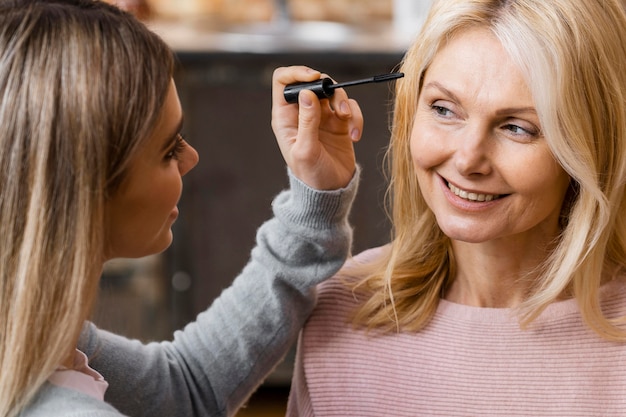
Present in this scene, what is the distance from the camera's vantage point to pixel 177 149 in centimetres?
121

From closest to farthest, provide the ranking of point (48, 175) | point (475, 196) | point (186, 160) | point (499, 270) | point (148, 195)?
1. point (48, 175)
2. point (148, 195)
3. point (186, 160)
4. point (475, 196)
5. point (499, 270)

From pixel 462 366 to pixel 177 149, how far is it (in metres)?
0.53

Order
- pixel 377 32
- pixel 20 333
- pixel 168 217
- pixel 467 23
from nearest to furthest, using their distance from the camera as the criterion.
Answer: pixel 20 333, pixel 168 217, pixel 467 23, pixel 377 32

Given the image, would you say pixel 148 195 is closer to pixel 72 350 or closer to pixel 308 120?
pixel 72 350

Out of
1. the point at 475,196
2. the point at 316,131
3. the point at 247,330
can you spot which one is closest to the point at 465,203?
the point at 475,196

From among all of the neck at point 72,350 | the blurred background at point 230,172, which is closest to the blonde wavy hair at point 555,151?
the neck at point 72,350

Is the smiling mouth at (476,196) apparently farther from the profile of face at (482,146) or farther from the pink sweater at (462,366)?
the pink sweater at (462,366)

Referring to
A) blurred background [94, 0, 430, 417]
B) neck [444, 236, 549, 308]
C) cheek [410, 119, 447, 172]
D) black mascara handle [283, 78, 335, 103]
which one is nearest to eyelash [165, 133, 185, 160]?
black mascara handle [283, 78, 335, 103]

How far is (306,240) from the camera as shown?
4.61 ft

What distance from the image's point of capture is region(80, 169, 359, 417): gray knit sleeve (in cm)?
140

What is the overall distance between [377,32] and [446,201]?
2093 mm

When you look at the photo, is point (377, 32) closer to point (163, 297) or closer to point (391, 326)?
point (163, 297)

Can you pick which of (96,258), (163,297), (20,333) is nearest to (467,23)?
(96,258)

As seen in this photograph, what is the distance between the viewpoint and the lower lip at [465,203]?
1338 mm
